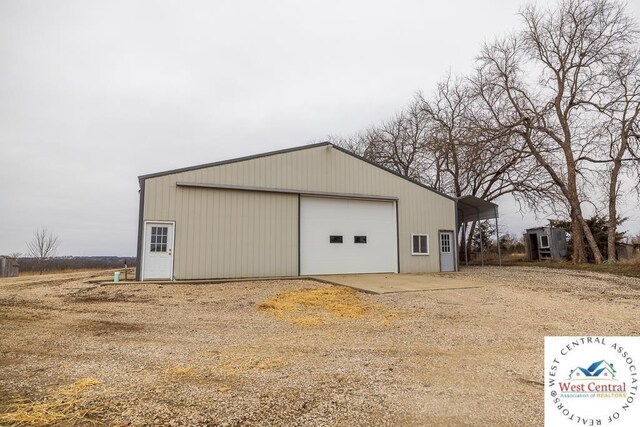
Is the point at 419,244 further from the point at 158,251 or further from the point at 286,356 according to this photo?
the point at 286,356

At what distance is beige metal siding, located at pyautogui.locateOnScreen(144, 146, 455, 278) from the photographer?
1157cm

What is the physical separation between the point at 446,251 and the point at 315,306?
10731 mm

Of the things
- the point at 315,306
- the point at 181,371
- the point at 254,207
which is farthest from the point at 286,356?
the point at 254,207

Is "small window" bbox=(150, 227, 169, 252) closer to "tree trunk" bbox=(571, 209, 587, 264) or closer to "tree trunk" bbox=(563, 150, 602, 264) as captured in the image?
"tree trunk" bbox=(563, 150, 602, 264)

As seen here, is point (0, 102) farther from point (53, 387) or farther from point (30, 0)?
point (53, 387)

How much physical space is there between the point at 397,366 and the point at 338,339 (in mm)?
1291

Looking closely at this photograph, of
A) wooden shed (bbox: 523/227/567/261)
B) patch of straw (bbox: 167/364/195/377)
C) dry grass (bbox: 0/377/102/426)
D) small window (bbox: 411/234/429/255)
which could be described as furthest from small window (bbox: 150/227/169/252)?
wooden shed (bbox: 523/227/567/261)

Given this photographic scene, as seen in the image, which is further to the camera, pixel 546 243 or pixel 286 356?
pixel 546 243

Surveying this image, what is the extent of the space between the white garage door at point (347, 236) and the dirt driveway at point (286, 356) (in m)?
4.99

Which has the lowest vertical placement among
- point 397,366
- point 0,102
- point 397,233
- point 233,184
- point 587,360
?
point 397,366

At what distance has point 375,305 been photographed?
7.51 m

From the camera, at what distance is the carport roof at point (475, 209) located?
17719 millimetres

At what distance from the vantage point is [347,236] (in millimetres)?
14227

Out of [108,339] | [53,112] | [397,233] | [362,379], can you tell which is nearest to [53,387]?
[108,339]
